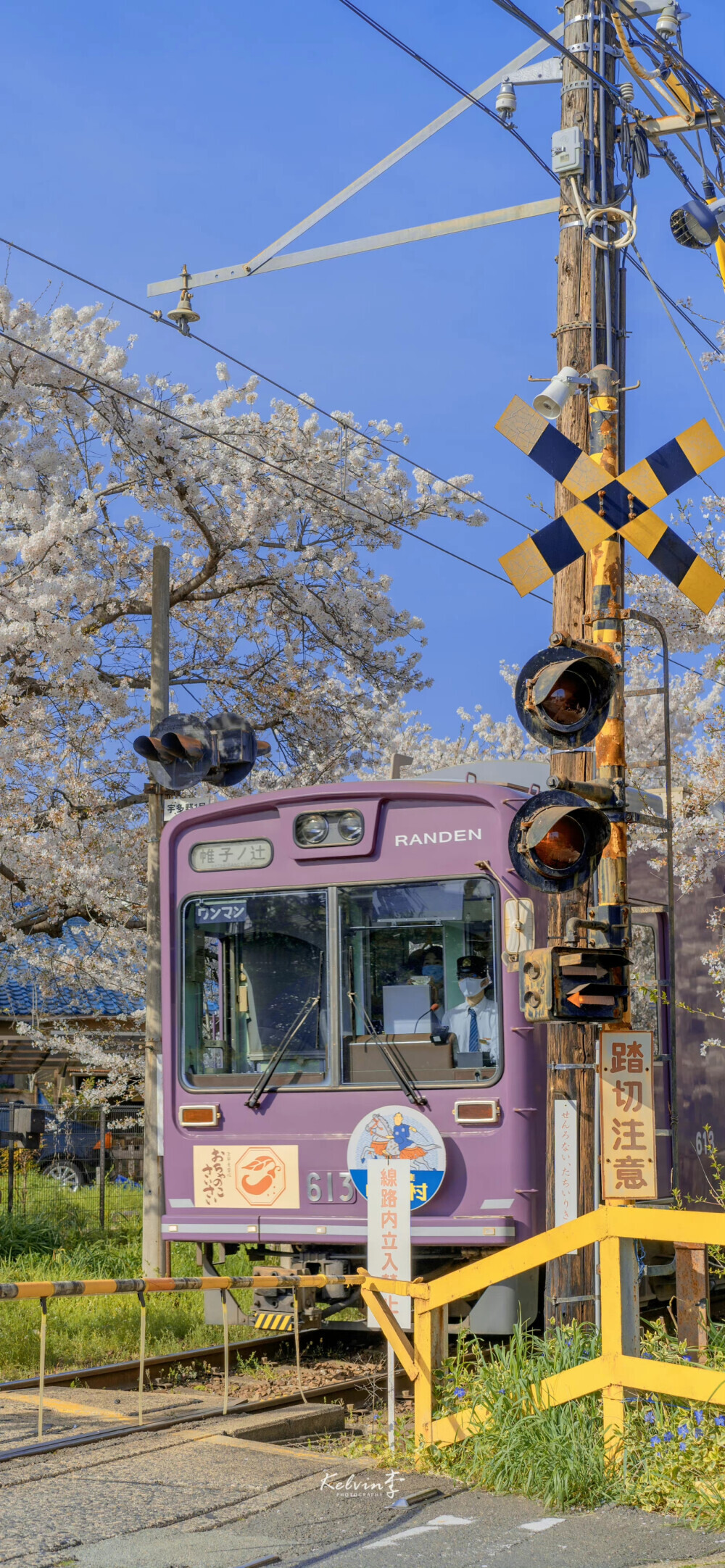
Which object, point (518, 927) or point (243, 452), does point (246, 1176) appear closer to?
point (518, 927)

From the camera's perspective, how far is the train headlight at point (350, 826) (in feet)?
29.1

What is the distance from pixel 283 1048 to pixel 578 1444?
131 inches

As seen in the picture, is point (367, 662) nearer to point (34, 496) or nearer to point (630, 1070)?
point (34, 496)

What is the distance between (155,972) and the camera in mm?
12109

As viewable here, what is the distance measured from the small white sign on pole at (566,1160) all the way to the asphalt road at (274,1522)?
138 centimetres

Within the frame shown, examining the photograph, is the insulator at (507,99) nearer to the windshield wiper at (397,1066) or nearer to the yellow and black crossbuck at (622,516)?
the yellow and black crossbuck at (622,516)

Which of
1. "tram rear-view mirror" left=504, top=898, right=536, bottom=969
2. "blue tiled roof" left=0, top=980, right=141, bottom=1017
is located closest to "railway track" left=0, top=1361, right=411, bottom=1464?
"tram rear-view mirror" left=504, top=898, right=536, bottom=969

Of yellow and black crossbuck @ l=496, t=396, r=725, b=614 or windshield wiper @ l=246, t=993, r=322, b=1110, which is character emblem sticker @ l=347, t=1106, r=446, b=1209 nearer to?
windshield wiper @ l=246, t=993, r=322, b=1110

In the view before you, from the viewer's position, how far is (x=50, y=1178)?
21297 mm

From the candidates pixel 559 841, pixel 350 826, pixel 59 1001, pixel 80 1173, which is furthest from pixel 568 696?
pixel 59 1001

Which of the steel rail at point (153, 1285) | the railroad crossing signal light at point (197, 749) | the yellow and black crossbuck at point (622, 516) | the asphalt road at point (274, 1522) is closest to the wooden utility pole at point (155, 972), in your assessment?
the railroad crossing signal light at point (197, 749)

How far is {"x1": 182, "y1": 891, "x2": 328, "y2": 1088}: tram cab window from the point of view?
8.84 m

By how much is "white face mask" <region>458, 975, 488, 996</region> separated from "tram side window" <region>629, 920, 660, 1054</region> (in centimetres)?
142

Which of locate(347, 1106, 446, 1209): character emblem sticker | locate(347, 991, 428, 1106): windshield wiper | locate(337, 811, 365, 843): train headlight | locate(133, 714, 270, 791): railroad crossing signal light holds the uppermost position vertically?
locate(133, 714, 270, 791): railroad crossing signal light
